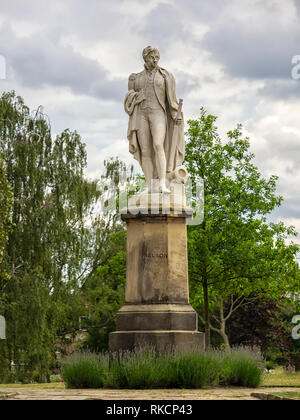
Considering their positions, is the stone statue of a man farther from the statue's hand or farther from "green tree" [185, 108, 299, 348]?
"green tree" [185, 108, 299, 348]

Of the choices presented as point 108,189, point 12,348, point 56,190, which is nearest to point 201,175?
point 56,190

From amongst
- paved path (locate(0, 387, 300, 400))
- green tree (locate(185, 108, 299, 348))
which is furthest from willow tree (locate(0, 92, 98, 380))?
paved path (locate(0, 387, 300, 400))

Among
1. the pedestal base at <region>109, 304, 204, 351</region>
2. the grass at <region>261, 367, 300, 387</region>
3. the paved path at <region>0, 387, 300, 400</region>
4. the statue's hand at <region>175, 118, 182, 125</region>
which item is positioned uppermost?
the statue's hand at <region>175, 118, 182, 125</region>

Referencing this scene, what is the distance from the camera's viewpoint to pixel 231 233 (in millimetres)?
24781

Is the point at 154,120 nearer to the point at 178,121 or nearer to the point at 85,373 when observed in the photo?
the point at 178,121

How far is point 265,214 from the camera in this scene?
26.4 meters

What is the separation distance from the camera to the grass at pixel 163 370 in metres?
10.6

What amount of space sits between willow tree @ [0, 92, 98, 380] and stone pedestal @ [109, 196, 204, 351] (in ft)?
39.5

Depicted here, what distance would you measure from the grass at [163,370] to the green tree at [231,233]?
468 inches

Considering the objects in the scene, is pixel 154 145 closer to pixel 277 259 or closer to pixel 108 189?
pixel 277 259

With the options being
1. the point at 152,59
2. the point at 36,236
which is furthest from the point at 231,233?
the point at 152,59

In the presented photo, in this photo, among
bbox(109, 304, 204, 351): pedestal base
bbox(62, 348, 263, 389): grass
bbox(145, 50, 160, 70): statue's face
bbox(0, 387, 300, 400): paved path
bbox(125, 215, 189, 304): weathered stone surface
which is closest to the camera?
bbox(0, 387, 300, 400): paved path

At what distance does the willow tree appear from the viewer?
24.0 m
